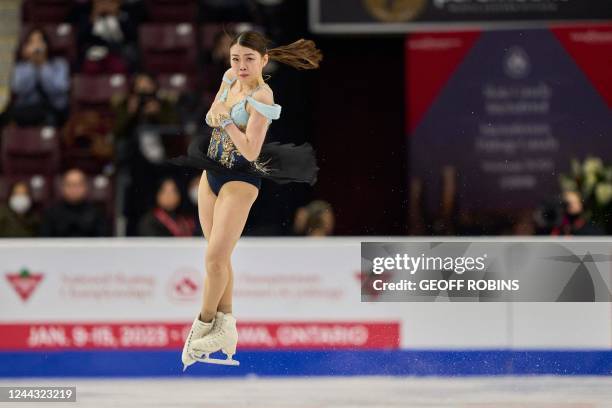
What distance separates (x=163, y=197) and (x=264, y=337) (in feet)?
4.28

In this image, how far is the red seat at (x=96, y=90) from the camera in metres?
9.16

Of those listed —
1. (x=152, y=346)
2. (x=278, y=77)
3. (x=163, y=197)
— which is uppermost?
(x=278, y=77)

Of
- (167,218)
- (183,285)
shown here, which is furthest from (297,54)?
(183,285)

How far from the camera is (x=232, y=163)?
2.92 meters

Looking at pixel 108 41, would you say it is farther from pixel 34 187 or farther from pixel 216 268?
pixel 216 268

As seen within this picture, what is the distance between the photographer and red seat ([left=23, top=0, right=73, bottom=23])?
1071cm

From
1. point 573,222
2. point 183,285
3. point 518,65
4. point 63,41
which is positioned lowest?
point 183,285

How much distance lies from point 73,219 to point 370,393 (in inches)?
108

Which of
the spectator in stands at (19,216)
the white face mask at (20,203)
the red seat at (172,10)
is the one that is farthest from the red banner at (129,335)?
the red seat at (172,10)

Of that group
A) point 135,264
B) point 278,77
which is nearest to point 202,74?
point 135,264

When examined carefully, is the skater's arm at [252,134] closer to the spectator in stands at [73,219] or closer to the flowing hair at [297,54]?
the flowing hair at [297,54]

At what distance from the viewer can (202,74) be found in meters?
9.15

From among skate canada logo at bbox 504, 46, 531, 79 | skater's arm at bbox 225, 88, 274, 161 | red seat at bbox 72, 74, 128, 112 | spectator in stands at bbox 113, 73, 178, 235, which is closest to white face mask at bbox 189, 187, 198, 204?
skater's arm at bbox 225, 88, 274, 161

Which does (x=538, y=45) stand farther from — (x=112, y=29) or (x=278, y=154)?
(x=278, y=154)
